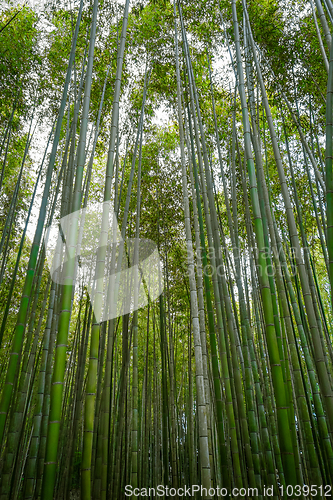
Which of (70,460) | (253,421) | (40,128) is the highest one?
(40,128)

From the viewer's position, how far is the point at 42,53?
430 cm

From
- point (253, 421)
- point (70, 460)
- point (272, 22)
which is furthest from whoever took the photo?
point (272, 22)

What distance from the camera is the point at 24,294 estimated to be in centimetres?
199

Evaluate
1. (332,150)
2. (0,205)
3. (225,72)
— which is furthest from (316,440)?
(0,205)

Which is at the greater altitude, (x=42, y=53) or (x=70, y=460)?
(x=42, y=53)

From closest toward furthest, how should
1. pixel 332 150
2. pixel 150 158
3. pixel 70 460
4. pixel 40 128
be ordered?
1. pixel 332 150
2. pixel 70 460
3. pixel 40 128
4. pixel 150 158

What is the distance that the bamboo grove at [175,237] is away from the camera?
1.81m

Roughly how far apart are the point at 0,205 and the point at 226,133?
13.4ft

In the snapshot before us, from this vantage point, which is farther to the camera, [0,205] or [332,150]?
[0,205]

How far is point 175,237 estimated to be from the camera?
577 cm

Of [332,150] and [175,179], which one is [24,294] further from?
[175,179]

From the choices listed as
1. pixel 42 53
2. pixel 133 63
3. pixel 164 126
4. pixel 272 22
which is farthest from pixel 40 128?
pixel 272 22

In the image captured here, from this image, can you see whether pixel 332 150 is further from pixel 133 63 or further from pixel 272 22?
pixel 133 63

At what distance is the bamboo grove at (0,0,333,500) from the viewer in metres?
1.81
